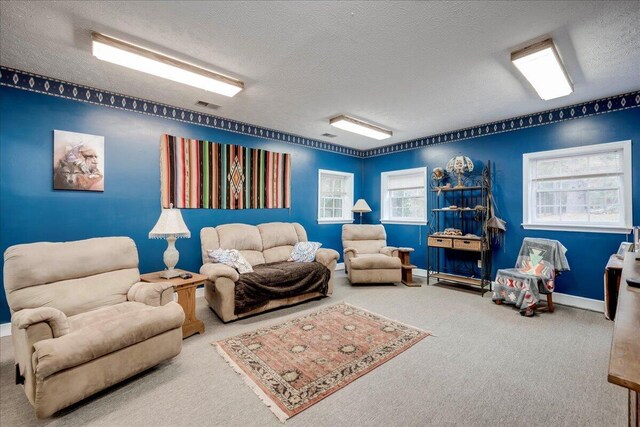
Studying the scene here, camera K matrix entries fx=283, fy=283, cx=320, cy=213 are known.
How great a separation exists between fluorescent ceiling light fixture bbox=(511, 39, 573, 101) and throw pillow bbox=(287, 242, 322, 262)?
317 centimetres

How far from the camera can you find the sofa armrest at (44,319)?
1.71 metres

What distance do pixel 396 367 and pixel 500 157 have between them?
3.79m

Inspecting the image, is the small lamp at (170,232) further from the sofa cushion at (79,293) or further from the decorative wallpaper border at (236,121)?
the decorative wallpaper border at (236,121)

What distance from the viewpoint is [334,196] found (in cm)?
623

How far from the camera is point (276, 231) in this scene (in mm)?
4508

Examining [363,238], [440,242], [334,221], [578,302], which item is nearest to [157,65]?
[363,238]

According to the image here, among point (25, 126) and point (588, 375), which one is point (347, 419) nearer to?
point (588, 375)

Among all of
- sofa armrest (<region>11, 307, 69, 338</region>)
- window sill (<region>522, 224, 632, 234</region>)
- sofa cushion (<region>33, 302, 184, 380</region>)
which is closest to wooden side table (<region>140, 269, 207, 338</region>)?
sofa cushion (<region>33, 302, 184, 380</region>)

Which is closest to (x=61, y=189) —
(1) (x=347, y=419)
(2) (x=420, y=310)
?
(1) (x=347, y=419)

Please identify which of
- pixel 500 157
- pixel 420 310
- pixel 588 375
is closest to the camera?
pixel 588 375

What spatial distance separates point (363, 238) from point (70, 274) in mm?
4207

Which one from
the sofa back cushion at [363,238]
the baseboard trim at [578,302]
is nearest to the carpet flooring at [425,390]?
the baseboard trim at [578,302]

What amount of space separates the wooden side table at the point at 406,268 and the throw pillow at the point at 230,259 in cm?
271

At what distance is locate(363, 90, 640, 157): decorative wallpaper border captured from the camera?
3.48m
